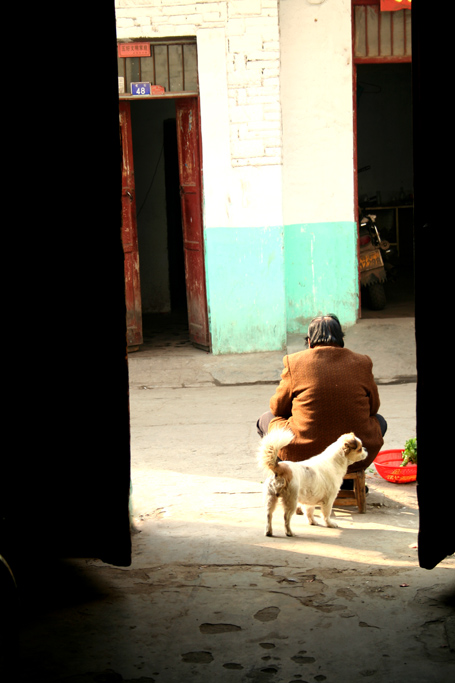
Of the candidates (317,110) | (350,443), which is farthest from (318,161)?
(350,443)

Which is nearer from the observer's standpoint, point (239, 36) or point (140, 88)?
point (239, 36)

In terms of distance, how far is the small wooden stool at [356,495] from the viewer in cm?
468

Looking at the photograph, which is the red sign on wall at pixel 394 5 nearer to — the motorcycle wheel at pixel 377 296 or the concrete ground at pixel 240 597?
the motorcycle wheel at pixel 377 296

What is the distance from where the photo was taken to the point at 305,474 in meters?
4.25

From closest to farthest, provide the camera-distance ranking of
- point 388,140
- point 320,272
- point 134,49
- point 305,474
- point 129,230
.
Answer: point 305,474
point 134,49
point 320,272
point 129,230
point 388,140

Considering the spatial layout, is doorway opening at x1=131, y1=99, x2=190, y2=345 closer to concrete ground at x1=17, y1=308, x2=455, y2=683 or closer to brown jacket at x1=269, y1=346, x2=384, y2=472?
concrete ground at x1=17, y1=308, x2=455, y2=683

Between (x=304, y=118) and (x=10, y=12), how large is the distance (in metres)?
5.83

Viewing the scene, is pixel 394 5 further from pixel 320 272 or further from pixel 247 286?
pixel 247 286

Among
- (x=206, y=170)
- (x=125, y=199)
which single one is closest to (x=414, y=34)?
(x=206, y=170)

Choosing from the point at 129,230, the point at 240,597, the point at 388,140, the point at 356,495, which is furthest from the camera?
the point at 388,140

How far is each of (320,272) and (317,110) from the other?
1.70 meters

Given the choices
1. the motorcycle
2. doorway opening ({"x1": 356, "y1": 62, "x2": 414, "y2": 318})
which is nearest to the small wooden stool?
the motorcycle

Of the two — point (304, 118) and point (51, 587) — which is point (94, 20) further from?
point (304, 118)

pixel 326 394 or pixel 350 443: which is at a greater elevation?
pixel 326 394
